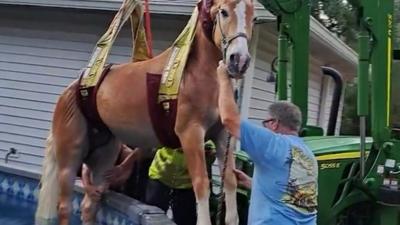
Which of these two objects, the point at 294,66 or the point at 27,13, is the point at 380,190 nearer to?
the point at 294,66

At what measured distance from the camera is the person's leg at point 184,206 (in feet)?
15.5

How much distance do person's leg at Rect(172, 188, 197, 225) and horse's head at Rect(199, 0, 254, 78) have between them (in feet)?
4.87

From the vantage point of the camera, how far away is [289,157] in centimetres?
338

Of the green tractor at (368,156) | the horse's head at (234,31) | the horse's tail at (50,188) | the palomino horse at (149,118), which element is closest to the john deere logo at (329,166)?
the green tractor at (368,156)

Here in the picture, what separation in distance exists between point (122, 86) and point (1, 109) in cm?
634

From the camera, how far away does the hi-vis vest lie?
450cm

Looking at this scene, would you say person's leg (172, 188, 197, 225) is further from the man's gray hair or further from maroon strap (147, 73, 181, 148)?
the man's gray hair

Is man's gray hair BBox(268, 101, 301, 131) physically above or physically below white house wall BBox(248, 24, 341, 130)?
below

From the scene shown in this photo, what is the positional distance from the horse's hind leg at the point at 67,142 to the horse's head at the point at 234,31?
1.36 metres

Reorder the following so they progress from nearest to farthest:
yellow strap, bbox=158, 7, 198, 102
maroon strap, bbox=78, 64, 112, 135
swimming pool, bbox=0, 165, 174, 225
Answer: yellow strap, bbox=158, 7, 198, 102, swimming pool, bbox=0, 165, 174, 225, maroon strap, bbox=78, 64, 112, 135

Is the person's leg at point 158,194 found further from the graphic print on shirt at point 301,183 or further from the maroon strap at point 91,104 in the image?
the graphic print on shirt at point 301,183

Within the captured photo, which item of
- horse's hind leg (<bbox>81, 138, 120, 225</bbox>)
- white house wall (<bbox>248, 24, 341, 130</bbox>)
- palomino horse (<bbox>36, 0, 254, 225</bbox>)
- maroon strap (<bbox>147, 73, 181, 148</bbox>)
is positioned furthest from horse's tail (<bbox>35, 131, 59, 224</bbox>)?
white house wall (<bbox>248, 24, 341, 130</bbox>)

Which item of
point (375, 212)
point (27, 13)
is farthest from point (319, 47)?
→ point (375, 212)

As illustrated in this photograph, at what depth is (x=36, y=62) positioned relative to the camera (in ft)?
31.9
